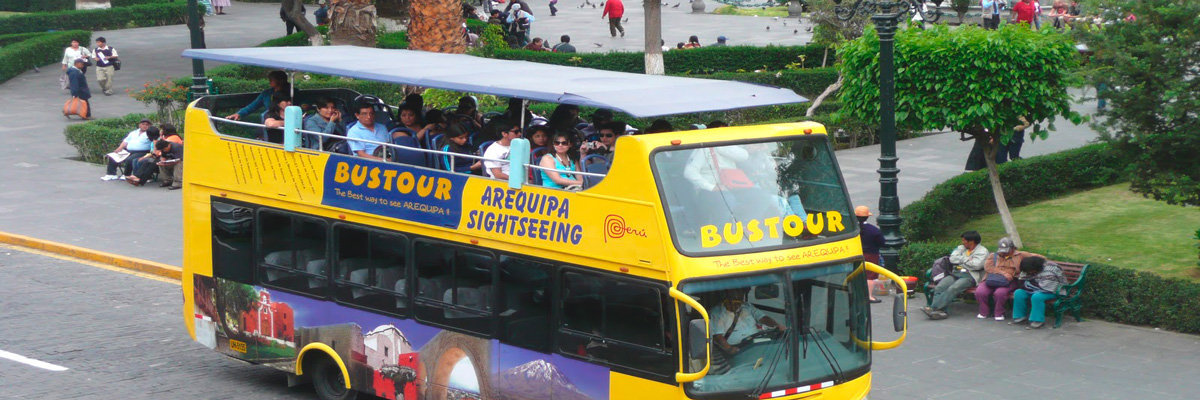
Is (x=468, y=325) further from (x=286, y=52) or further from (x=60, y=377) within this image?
(x=60, y=377)

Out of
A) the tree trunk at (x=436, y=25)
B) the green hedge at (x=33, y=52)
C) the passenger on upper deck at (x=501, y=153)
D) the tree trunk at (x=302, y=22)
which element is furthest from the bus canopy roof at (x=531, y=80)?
the green hedge at (x=33, y=52)

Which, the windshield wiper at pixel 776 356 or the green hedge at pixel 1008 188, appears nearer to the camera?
the windshield wiper at pixel 776 356

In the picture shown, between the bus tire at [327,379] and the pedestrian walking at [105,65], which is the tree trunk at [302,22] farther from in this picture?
the bus tire at [327,379]

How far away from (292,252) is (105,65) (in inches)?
907

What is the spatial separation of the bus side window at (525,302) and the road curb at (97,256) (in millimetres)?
8368

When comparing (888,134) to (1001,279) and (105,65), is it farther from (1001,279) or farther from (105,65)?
(105,65)

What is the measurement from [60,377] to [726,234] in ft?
23.8

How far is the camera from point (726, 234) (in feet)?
29.5

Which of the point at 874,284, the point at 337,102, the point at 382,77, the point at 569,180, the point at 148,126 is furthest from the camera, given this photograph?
the point at 148,126

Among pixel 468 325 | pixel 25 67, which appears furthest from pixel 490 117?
pixel 25 67

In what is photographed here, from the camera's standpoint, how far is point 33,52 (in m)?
36.7

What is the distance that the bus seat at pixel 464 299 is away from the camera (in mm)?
10422

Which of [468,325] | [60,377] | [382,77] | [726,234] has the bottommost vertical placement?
[60,377]

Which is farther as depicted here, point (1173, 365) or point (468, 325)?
point (1173, 365)
